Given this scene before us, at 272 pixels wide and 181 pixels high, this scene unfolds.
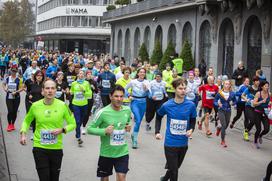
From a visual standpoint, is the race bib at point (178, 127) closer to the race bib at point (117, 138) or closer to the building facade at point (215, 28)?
the race bib at point (117, 138)

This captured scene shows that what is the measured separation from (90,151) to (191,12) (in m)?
24.0

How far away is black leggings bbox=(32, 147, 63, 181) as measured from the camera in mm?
6734

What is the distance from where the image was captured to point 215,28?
30.3 metres

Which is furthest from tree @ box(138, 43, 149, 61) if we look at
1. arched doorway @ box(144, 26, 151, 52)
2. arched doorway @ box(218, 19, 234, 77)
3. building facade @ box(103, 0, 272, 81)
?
arched doorway @ box(218, 19, 234, 77)

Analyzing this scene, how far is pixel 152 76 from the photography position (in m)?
17.2

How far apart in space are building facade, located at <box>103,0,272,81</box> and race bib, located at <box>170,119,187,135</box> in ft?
54.4

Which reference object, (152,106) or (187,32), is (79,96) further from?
(187,32)

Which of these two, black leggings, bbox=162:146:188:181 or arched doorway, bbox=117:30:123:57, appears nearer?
black leggings, bbox=162:146:188:181

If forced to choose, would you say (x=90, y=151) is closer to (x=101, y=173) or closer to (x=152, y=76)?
(x=101, y=173)

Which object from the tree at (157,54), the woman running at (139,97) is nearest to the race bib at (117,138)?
the woman running at (139,97)

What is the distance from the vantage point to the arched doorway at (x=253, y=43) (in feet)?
85.2

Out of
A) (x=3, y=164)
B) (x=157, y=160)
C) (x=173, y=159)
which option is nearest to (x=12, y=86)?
(x=3, y=164)

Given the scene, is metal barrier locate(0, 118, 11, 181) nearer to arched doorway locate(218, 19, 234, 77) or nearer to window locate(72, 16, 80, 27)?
arched doorway locate(218, 19, 234, 77)

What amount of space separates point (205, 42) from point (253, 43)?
6.25 meters
